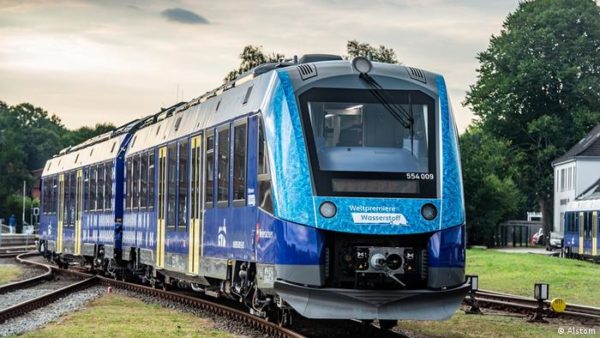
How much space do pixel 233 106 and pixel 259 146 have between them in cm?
219

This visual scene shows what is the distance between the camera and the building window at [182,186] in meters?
20.8

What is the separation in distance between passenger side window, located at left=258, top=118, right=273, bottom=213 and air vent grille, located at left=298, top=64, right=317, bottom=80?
861mm

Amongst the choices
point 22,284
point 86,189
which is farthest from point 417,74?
point 86,189

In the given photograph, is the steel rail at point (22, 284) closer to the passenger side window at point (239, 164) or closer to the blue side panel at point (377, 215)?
the passenger side window at point (239, 164)

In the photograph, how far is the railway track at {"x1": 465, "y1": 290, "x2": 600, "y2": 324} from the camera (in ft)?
65.7

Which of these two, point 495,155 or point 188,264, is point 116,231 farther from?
point 495,155

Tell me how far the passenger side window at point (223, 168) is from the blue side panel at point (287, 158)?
254cm

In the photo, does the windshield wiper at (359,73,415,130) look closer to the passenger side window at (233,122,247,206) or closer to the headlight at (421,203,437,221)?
the headlight at (421,203,437,221)

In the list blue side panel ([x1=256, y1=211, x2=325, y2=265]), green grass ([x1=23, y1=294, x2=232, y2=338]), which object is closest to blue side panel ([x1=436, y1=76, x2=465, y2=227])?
blue side panel ([x1=256, y1=211, x2=325, y2=265])

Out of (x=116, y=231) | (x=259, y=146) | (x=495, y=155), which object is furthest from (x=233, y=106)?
(x=495, y=155)

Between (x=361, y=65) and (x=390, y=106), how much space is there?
0.69m

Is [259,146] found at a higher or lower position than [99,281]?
higher

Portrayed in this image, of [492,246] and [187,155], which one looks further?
[492,246]

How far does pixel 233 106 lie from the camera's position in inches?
696
